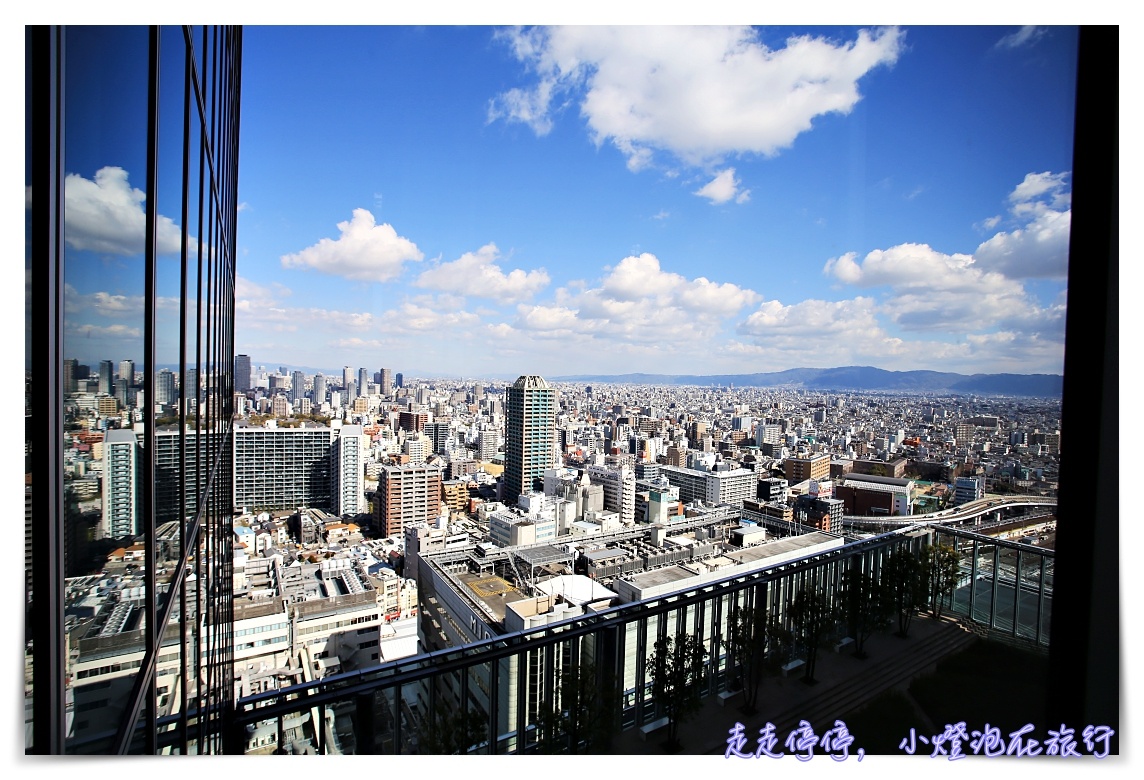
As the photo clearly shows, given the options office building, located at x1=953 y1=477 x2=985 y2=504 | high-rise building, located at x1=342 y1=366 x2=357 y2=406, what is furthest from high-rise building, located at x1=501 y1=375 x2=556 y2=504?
office building, located at x1=953 y1=477 x2=985 y2=504

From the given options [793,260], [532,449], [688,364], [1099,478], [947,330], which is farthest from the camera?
[532,449]

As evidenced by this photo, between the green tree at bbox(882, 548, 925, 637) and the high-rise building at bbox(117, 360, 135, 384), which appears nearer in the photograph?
the high-rise building at bbox(117, 360, 135, 384)

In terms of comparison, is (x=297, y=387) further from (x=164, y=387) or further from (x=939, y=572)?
(x=939, y=572)

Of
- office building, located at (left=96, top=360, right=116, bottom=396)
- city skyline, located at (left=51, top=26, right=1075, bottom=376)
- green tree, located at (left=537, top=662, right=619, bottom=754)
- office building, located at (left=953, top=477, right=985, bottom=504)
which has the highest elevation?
city skyline, located at (left=51, top=26, right=1075, bottom=376)

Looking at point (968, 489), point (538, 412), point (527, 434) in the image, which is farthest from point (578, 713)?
point (527, 434)

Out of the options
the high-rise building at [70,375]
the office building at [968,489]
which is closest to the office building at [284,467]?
the high-rise building at [70,375]

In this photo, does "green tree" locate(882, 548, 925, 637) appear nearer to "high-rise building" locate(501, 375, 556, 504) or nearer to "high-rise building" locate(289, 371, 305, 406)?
"high-rise building" locate(501, 375, 556, 504)

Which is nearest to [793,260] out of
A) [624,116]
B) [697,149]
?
[697,149]

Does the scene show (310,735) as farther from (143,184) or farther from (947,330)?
(947,330)
